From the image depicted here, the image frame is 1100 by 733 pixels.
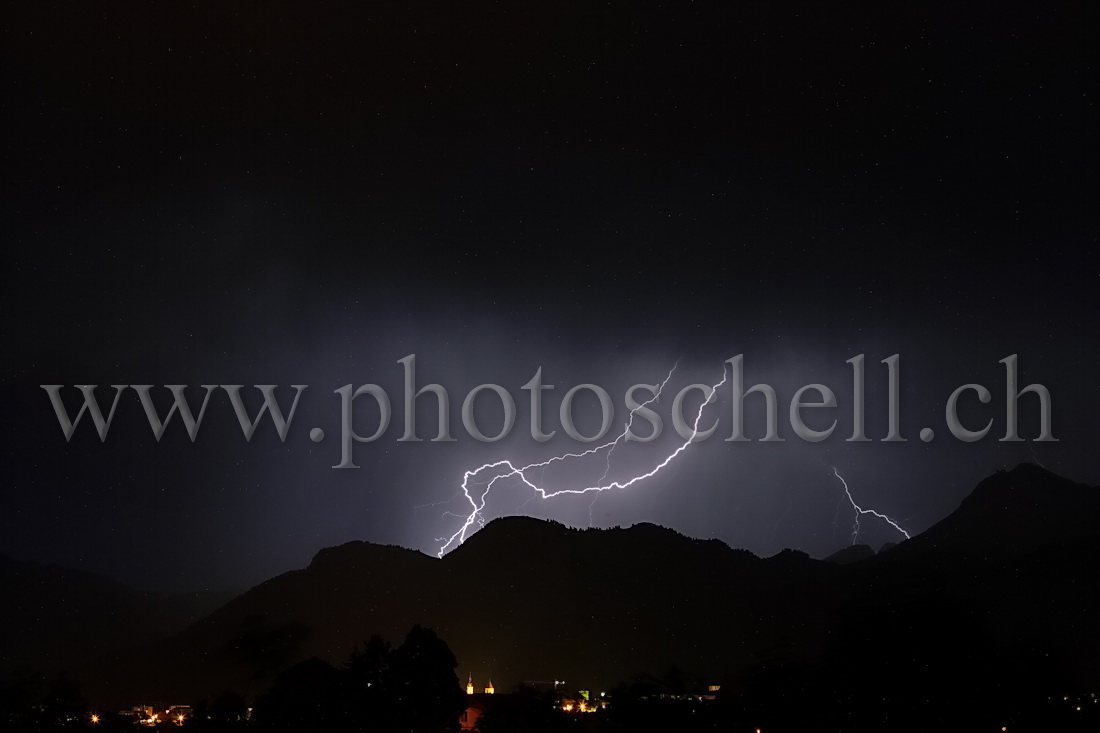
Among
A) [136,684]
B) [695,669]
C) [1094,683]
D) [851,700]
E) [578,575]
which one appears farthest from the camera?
[578,575]

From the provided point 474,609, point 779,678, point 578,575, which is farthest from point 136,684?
point 779,678

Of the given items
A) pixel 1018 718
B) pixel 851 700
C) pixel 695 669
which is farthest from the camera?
pixel 695 669

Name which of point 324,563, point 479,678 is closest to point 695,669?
point 479,678

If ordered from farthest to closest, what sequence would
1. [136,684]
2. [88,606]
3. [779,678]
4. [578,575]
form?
[88,606]
[578,575]
[136,684]
[779,678]

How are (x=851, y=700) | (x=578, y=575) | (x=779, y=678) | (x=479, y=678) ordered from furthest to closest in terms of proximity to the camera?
1. (x=578, y=575)
2. (x=479, y=678)
3. (x=779, y=678)
4. (x=851, y=700)

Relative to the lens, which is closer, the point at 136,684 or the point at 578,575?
the point at 136,684

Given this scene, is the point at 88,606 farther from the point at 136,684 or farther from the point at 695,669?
the point at 695,669

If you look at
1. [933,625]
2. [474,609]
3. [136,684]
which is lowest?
[136,684]

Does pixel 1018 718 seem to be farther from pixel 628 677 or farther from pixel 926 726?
pixel 628 677

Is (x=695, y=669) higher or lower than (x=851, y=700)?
lower
